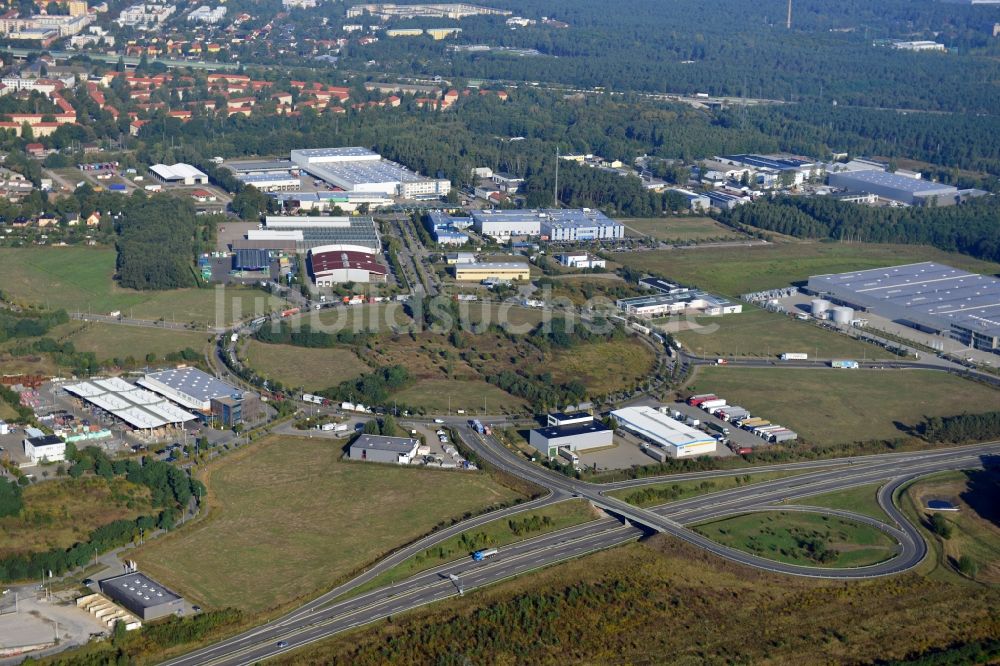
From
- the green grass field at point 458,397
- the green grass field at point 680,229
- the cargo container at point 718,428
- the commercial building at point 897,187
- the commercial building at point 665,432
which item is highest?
the commercial building at point 897,187

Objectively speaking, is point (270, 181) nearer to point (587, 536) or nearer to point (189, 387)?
point (189, 387)

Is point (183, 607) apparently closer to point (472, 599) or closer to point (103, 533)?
point (103, 533)

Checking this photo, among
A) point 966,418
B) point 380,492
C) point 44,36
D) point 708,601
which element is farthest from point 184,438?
point 44,36

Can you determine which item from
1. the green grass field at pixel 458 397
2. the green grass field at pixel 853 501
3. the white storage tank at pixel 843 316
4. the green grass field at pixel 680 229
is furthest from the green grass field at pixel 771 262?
the green grass field at pixel 853 501

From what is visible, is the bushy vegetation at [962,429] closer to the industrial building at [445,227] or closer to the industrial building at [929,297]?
the industrial building at [929,297]

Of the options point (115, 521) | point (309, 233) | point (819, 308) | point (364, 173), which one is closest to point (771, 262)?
point (819, 308)

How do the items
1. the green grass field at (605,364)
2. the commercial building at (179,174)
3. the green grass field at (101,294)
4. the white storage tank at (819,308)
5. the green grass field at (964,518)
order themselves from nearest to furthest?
the green grass field at (964,518), the green grass field at (605,364), the green grass field at (101,294), the white storage tank at (819,308), the commercial building at (179,174)

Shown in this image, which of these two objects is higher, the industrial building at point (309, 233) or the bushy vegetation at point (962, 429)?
the industrial building at point (309, 233)

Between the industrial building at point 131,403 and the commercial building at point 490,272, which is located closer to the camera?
the industrial building at point 131,403
